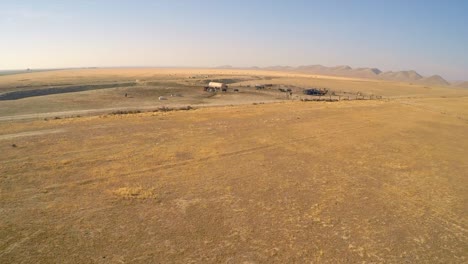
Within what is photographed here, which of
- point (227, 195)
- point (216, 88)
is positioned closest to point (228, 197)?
point (227, 195)

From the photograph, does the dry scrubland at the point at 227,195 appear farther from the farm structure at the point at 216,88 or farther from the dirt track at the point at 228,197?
the farm structure at the point at 216,88

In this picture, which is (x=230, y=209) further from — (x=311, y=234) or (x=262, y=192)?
(x=311, y=234)

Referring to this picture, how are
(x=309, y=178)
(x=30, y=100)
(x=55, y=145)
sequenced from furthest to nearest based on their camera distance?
(x=30, y=100), (x=55, y=145), (x=309, y=178)

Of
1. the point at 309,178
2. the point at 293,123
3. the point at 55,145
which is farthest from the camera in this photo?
the point at 293,123

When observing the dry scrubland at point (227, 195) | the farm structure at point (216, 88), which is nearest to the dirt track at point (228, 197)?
the dry scrubland at point (227, 195)

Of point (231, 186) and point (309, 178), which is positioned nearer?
point (231, 186)

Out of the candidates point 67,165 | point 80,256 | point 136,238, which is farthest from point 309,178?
point 67,165
